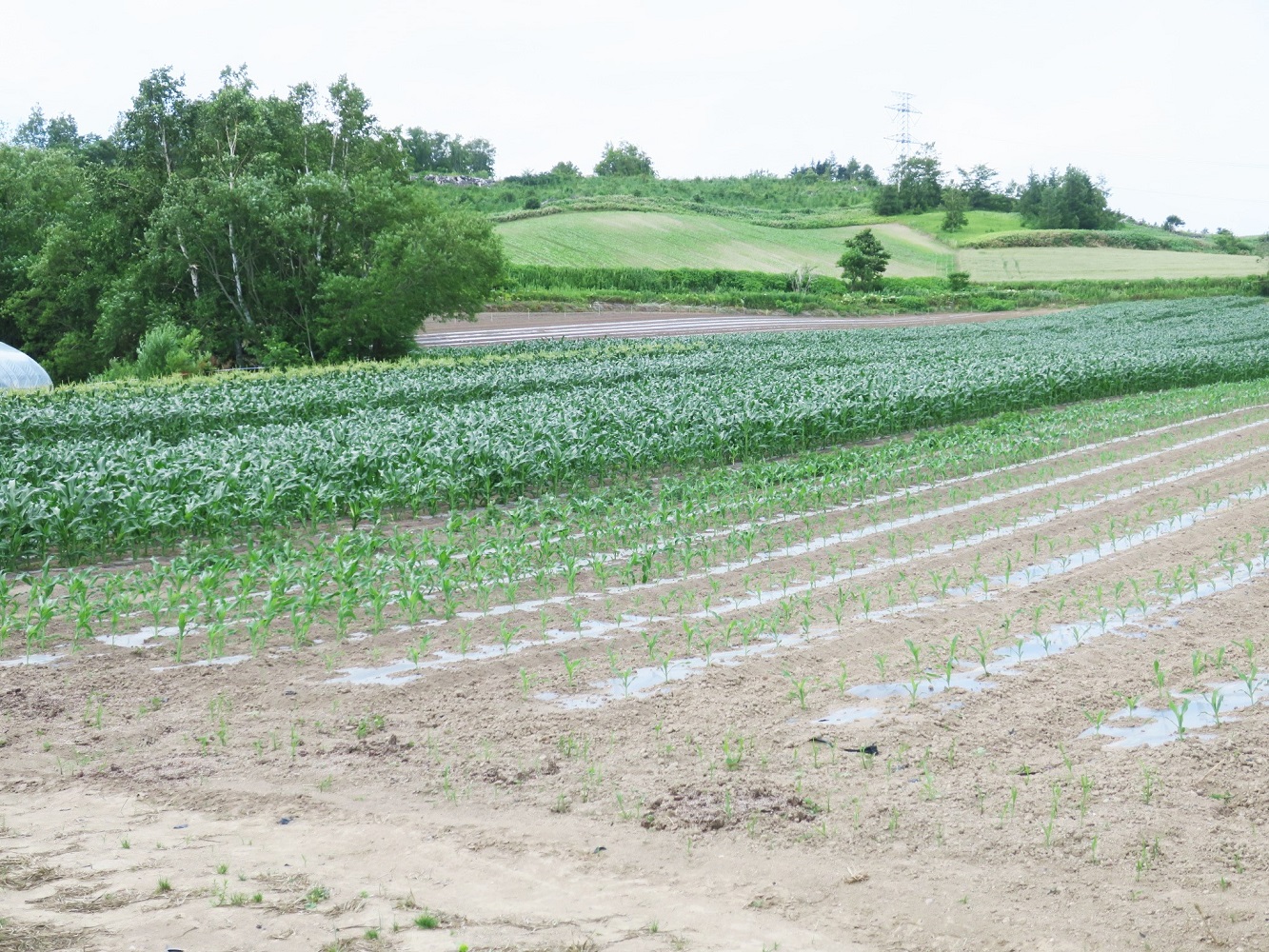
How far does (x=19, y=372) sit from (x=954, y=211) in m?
82.9

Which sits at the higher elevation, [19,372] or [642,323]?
[642,323]

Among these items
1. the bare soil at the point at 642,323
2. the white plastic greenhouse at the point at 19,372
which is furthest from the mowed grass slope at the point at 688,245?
the white plastic greenhouse at the point at 19,372

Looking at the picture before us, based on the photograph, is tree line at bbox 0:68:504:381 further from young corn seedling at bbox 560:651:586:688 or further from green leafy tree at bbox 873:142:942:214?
green leafy tree at bbox 873:142:942:214

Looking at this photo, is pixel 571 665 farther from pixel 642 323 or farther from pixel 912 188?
pixel 912 188

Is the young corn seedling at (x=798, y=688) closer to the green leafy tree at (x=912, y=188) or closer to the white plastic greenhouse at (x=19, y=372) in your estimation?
the white plastic greenhouse at (x=19, y=372)

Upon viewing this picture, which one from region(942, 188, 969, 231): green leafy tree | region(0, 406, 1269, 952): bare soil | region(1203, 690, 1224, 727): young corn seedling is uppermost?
region(942, 188, 969, 231): green leafy tree

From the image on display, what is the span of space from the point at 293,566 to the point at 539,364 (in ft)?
68.1

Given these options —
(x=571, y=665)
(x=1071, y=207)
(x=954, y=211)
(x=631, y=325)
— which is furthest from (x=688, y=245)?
(x=571, y=665)

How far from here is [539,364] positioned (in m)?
30.1

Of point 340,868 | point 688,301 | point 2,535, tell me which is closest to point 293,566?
point 2,535

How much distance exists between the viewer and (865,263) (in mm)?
72875

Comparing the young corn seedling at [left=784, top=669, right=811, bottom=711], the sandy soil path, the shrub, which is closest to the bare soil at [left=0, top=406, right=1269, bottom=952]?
the young corn seedling at [left=784, top=669, right=811, bottom=711]

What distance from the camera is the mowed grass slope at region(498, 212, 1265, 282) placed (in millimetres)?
73375

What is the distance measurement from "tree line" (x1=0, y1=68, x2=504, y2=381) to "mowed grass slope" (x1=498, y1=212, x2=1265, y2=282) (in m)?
27.9
